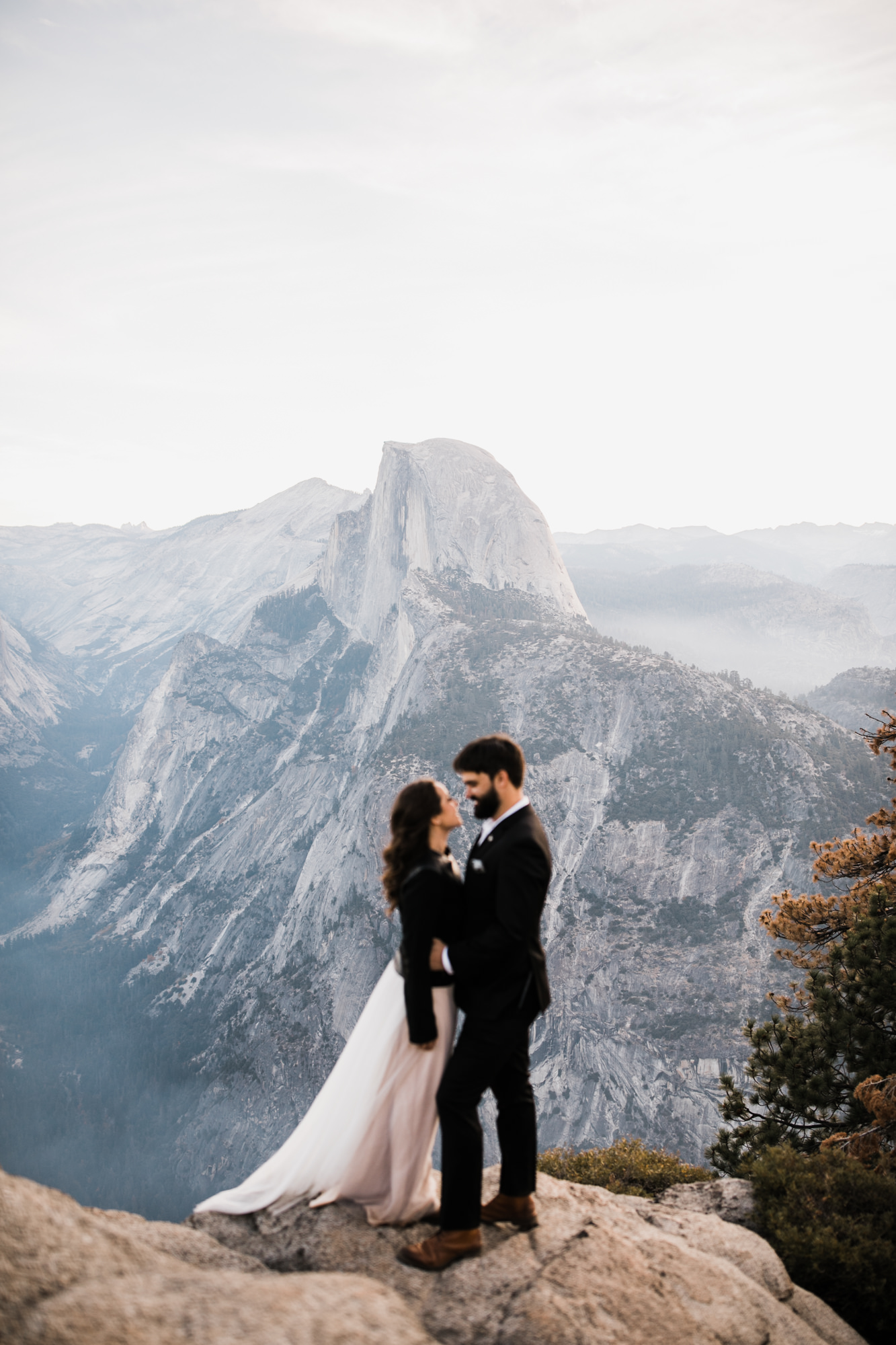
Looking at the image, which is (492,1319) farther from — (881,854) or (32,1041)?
(32,1041)

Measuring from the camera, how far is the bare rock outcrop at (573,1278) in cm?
523

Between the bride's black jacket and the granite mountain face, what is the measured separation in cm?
6787

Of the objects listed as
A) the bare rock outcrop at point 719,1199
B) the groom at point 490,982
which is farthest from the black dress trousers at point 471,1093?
the bare rock outcrop at point 719,1199

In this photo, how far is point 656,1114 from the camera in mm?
63625

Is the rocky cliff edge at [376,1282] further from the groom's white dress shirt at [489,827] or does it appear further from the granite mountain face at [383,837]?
the granite mountain face at [383,837]

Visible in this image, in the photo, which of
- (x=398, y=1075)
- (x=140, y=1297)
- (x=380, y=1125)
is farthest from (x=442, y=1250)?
(x=140, y=1297)

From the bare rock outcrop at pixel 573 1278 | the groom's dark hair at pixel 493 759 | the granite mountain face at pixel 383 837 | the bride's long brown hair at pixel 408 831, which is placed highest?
the groom's dark hair at pixel 493 759

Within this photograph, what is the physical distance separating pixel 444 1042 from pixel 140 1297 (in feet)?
9.39

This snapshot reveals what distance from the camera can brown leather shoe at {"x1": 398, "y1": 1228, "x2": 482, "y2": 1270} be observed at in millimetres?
5633

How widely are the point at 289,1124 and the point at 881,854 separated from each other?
9305cm

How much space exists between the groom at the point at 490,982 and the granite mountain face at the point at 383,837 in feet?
220

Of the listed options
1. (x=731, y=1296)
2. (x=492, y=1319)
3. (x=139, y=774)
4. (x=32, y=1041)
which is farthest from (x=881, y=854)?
(x=139, y=774)

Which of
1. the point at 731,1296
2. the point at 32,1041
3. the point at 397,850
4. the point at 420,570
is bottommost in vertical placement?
the point at 32,1041

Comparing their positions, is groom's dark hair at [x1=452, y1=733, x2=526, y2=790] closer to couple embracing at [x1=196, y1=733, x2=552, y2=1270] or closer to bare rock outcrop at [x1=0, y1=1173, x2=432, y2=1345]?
couple embracing at [x1=196, y1=733, x2=552, y2=1270]
